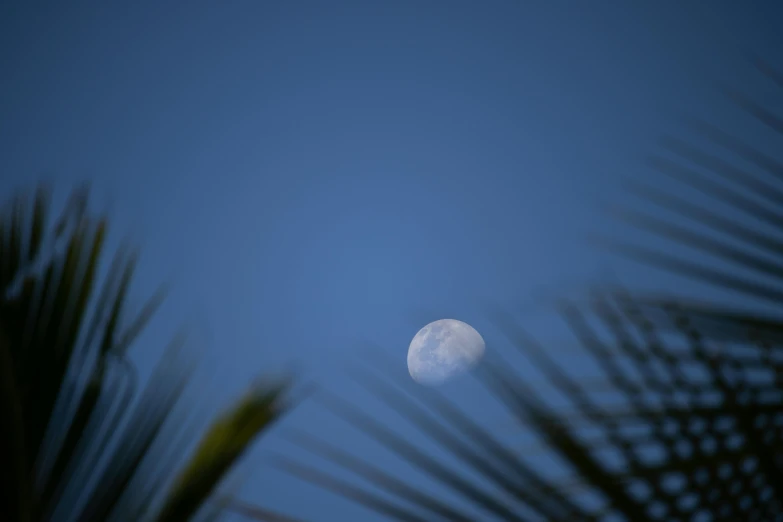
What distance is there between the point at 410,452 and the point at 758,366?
1.27 feet

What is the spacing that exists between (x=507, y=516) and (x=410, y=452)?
99 mm

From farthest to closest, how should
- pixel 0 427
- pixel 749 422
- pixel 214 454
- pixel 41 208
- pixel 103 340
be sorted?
pixel 41 208, pixel 103 340, pixel 214 454, pixel 0 427, pixel 749 422

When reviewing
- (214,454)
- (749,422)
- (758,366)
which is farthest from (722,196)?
(214,454)

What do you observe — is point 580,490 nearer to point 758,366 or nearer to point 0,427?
point 758,366

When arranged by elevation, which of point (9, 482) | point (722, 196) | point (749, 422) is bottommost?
point (9, 482)

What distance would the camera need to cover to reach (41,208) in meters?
1.03

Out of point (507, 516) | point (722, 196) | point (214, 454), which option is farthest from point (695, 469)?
point (214, 454)

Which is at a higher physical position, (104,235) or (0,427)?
(104,235)

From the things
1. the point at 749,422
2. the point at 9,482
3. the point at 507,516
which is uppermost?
the point at 749,422

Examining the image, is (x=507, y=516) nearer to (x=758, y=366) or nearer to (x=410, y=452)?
(x=410, y=452)

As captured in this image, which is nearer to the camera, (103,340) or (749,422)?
(749,422)

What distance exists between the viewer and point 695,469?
0.44m

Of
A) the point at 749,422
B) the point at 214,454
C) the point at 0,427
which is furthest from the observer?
the point at 214,454

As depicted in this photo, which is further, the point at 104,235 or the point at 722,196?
the point at 104,235
